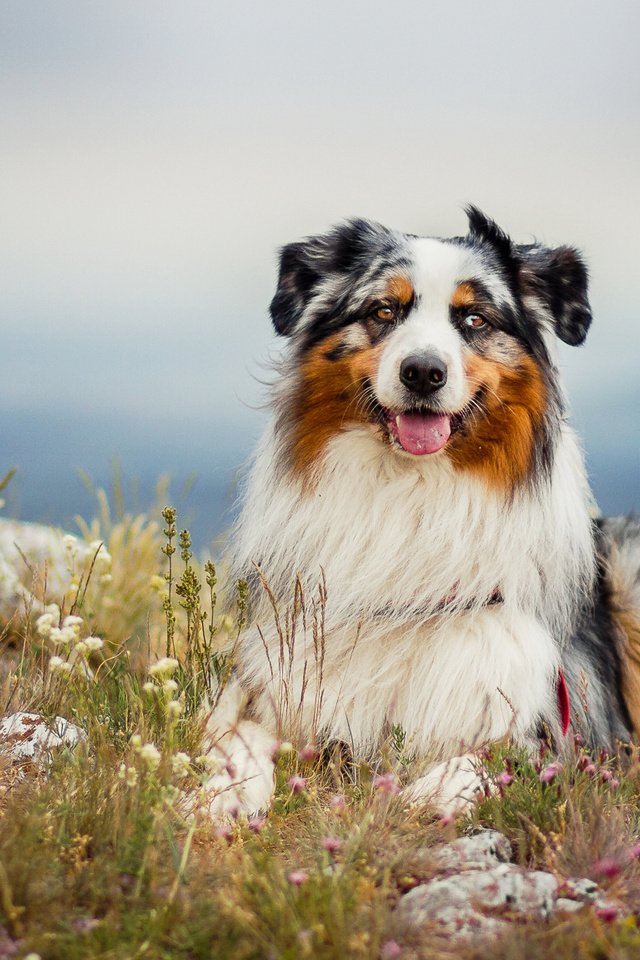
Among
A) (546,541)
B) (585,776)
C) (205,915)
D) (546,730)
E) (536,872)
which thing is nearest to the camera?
(205,915)

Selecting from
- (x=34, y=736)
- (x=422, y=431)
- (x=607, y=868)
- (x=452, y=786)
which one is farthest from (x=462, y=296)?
(x=34, y=736)

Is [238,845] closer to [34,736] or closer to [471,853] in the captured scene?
[471,853]

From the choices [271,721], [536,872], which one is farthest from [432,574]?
[536,872]

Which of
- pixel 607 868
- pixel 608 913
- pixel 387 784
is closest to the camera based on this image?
pixel 608 913

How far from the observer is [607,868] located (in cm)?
241

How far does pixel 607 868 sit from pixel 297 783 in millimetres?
1211

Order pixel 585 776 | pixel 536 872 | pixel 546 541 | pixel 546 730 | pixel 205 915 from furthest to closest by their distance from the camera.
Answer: pixel 546 541
pixel 546 730
pixel 585 776
pixel 536 872
pixel 205 915

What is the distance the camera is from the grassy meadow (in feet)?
7.39

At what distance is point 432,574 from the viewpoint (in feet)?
13.5

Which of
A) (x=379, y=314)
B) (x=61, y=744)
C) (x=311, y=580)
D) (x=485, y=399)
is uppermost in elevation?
(x=379, y=314)

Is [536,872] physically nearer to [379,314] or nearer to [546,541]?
[546,541]

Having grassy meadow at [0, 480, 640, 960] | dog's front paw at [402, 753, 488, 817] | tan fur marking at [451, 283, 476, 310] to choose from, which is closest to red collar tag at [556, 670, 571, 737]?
grassy meadow at [0, 480, 640, 960]

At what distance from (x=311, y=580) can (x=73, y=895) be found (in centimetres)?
195

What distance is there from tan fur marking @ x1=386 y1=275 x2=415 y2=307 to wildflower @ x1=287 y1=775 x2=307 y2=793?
192 centimetres
